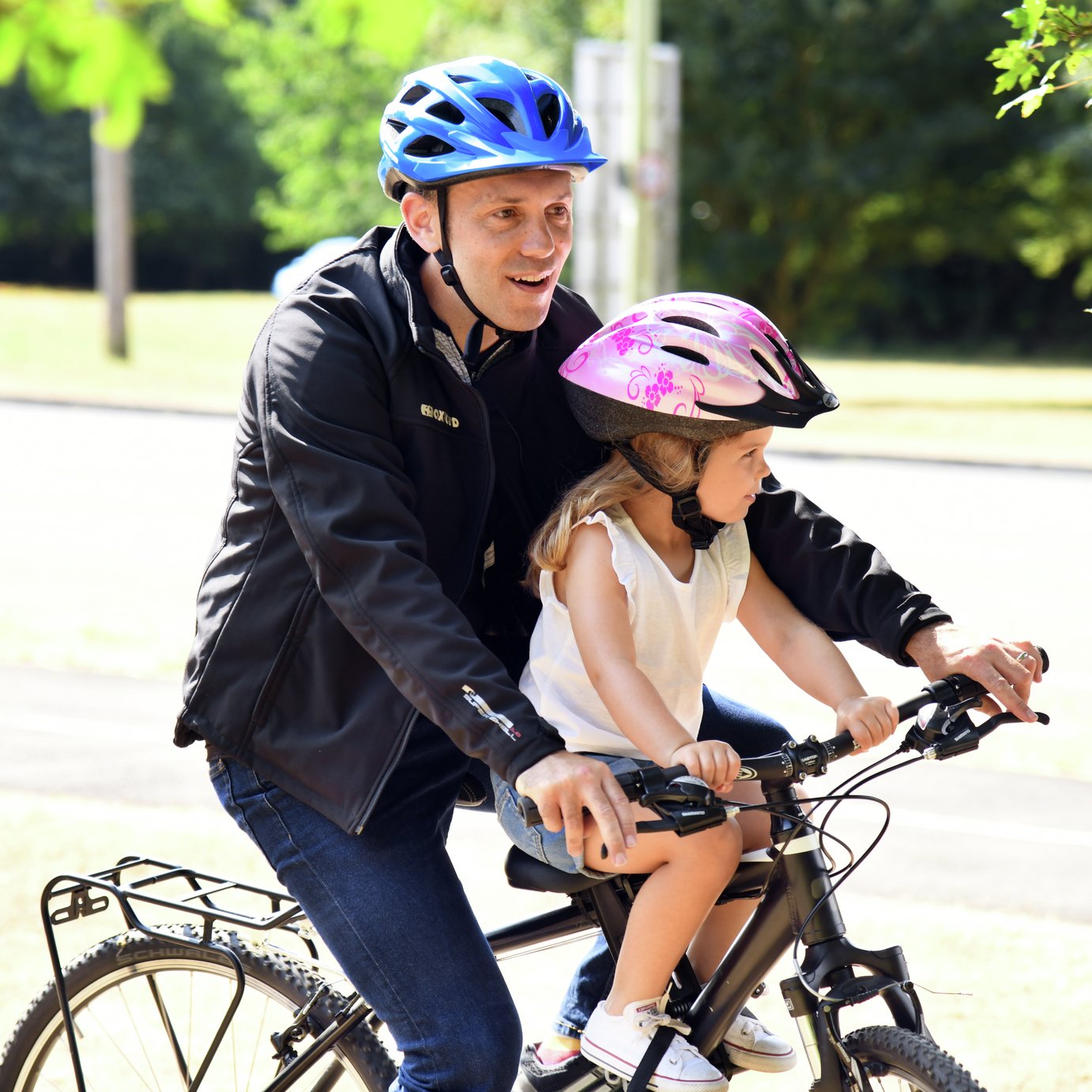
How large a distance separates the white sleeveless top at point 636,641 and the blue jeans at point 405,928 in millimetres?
308

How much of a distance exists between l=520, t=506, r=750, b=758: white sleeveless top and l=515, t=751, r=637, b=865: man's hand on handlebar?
1.11 ft

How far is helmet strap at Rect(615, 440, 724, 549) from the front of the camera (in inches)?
101

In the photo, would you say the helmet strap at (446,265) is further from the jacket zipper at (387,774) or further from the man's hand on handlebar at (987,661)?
the man's hand on handlebar at (987,661)

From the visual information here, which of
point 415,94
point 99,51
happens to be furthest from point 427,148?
point 99,51

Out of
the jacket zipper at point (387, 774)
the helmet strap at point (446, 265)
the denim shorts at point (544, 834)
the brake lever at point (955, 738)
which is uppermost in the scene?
the helmet strap at point (446, 265)

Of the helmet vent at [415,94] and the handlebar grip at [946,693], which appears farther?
the helmet vent at [415,94]

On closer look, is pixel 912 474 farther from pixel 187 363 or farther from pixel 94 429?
pixel 187 363

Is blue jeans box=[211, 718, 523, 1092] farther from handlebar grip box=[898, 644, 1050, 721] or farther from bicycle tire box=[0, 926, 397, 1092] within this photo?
handlebar grip box=[898, 644, 1050, 721]

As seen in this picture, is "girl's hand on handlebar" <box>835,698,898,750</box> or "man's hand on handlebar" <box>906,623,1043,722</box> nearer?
"girl's hand on handlebar" <box>835,698,898,750</box>

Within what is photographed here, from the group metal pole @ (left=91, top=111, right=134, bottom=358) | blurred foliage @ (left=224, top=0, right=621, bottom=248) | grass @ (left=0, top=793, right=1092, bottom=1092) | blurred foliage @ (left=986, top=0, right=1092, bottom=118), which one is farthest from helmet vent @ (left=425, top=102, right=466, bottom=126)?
blurred foliage @ (left=224, top=0, right=621, bottom=248)

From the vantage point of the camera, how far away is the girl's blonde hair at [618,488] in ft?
8.30

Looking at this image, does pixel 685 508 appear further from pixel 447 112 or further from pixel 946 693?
pixel 447 112

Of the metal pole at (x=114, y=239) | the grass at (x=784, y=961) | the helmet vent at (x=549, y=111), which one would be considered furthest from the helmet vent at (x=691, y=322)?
the metal pole at (x=114, y=239)

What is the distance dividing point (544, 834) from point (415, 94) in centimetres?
132
